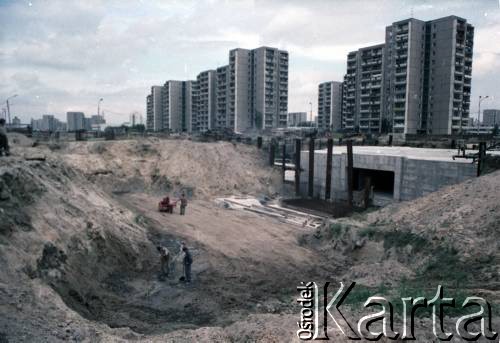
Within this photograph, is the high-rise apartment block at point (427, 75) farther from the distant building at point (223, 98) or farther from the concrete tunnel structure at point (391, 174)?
the concrete tunnel structure at point (391, 174)

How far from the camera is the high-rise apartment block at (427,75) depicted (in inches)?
2773

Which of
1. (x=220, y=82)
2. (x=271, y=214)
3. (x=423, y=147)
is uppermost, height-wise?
(x=220, y=82)

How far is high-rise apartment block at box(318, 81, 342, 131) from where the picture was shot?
122m

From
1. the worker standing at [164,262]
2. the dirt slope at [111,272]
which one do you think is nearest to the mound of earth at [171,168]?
the dirt slope at [111,272]

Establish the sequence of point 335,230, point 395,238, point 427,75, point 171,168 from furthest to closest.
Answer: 1. point 427,75
2. point 171,168
3. point 335,230
4. point 395,238

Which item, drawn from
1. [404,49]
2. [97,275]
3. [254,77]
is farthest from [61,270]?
[254,77]

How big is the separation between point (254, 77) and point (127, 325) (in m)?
89.5

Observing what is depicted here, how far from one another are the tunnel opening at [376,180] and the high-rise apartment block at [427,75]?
40.3 meters

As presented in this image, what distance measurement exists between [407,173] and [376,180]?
9489 millimetres

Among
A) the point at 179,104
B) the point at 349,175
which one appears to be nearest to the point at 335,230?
the point at 349,175

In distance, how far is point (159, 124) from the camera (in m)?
143

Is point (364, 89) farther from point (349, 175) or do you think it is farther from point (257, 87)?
point (349, 175)

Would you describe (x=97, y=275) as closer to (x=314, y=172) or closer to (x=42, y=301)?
(x=42, y=301)

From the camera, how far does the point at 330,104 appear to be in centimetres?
12525
